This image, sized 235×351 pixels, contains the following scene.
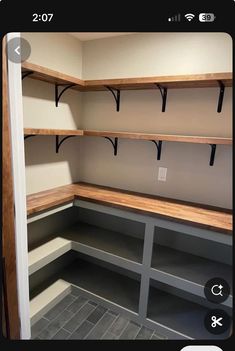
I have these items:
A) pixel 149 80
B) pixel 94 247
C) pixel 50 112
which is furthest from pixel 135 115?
pixel 94 247

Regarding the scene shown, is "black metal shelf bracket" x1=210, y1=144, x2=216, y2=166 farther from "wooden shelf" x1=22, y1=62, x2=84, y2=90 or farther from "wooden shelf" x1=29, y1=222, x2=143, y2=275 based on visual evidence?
"wooden shelf" x1=22, y1=62, x2=84, y2=90

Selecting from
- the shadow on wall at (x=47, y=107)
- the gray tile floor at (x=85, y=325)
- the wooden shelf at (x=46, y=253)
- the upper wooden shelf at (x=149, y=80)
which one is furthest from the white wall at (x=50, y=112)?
the gray tile floor at (x=85, y=325)

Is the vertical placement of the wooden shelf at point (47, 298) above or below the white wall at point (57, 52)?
below

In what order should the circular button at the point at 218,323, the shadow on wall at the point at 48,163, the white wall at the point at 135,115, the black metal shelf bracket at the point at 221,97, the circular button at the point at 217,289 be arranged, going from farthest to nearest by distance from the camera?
the shadow on wall at the point at 48,163, the white wall at the point at 135,115, the black metal shelf bracket at the point at 221,97, the circular button at the point at 217,289, the circular button at the point at 218,323

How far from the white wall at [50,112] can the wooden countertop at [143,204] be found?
0.49 feet

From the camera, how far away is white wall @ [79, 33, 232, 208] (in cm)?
150

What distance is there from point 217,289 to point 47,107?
1760 mm

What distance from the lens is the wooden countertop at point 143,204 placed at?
1.29 metres

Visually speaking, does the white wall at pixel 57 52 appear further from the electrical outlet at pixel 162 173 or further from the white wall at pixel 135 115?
the electrical outlet at pixel 162 173

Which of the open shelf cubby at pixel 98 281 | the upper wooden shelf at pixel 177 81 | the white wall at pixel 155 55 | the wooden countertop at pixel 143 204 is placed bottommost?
the open shelf cubby at pixel 98 281

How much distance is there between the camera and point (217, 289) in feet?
4.48

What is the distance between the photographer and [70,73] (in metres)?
1.87
